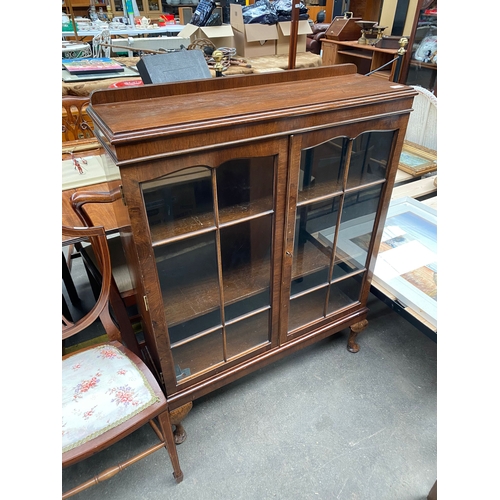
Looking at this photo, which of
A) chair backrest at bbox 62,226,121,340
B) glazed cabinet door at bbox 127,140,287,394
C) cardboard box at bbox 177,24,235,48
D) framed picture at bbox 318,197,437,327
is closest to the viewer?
glazed cabinet door at bbox 127,140,287,394

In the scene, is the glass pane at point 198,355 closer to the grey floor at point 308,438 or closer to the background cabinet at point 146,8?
the grey floor at point 308,438

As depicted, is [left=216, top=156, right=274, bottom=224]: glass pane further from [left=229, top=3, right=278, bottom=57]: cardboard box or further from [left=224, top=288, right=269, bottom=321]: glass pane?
[left=229, top=3, right=278, bottom=57]: cardboard box

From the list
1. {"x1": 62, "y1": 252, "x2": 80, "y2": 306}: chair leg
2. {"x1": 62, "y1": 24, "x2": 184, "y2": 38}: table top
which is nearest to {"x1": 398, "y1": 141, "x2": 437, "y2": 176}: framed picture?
{"x1": 62, "y1": 252, "x2": 80, "y2": 306}: chair leg

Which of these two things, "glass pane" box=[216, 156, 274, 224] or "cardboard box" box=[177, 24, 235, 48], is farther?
"cardboard box" box=[177, 24, 235, 48]

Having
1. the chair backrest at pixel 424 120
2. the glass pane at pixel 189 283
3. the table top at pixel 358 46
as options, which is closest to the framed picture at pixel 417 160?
the chair backrest at pixel 424 120

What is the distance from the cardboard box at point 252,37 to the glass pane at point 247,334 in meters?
2.61

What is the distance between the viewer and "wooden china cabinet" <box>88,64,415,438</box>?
29.0 inches

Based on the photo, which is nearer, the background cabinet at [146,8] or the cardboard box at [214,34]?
the cardboard box at [214,34]

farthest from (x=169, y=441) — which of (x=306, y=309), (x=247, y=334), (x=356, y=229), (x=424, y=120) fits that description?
(x=424, y=120)

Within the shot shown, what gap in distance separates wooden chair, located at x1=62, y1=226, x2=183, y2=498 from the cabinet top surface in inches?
12.4

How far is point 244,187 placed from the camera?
892mm

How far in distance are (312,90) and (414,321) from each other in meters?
0.81

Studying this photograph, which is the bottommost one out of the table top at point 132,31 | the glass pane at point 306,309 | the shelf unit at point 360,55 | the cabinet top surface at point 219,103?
the glass pane at point 306,309

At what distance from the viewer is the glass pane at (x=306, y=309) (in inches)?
48.6
